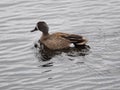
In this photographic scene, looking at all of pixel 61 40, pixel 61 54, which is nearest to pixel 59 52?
pixel 61 54

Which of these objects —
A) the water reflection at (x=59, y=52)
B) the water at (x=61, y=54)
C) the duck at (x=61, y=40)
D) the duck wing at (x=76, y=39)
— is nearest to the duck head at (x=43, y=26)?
the duck at (x=61, y=40)

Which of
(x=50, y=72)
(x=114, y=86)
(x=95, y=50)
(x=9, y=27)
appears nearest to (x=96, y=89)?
(x=114, y=86)

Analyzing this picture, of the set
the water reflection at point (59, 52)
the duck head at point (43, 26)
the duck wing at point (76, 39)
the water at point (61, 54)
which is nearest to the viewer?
the water at point (61, 54)

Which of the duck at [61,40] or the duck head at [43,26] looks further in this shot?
the duck head at [43,26]

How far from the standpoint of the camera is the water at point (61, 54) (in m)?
13.5

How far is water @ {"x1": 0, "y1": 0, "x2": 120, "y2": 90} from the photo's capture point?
44.3 ft

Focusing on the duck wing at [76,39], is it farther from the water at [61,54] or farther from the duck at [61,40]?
the water at [61,54]

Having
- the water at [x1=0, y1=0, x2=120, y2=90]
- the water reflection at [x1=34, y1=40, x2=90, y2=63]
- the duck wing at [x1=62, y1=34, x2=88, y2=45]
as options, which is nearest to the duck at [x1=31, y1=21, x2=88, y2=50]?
the duck wing at [x1=62, y1=34, x2=88, y2=45]

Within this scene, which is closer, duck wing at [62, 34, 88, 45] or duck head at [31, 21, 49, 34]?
duck wing at [62, 34, 88, 45]

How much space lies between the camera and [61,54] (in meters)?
16.0

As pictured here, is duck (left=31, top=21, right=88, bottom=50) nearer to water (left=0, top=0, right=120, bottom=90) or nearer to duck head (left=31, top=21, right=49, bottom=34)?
duck head (left=31, top=21, right=49, bottom=34)

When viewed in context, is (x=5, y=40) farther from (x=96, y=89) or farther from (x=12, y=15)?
(x=96, y=89)

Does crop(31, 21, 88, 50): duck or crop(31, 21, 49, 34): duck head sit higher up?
crop(31, 21, 49, 34): duck head

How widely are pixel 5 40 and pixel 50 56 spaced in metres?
2.14
